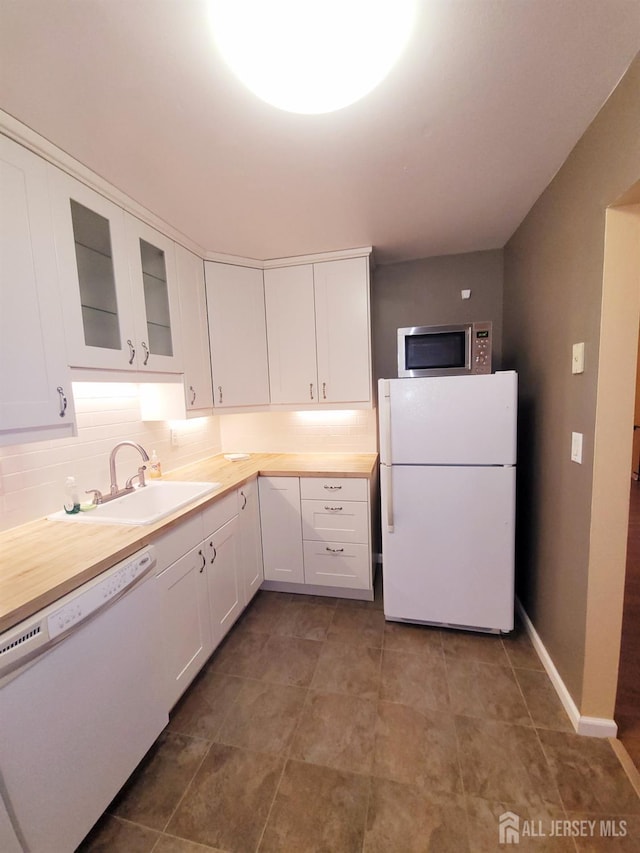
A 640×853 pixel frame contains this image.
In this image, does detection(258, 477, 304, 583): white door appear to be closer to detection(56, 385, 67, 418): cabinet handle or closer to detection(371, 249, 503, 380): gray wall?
detection(371, 249, 503, 380): gray wall

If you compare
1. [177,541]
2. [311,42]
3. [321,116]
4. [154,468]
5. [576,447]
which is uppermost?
[321,116]

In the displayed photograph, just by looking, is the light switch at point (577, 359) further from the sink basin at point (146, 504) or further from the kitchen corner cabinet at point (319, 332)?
the sink basin at point (146, 504)

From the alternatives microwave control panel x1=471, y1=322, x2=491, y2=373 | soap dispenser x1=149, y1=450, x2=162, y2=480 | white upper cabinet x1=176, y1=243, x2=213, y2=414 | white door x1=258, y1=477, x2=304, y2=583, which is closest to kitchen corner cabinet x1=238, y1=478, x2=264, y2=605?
white door x1=258, y1=477, x2=304, y2=583

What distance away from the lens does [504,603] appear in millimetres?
1869

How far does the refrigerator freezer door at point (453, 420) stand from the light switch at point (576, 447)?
1.07ft

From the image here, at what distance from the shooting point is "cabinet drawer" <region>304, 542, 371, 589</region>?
2285 mm

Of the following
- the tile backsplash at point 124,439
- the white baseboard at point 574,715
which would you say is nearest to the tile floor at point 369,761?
the white baseboard at point 574,715

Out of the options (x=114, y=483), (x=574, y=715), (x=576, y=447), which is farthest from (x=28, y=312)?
(x=574, y=715)

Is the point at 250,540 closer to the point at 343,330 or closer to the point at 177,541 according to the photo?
the point at 177,541

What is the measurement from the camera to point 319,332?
8.10 ft

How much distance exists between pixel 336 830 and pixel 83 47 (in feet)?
8.19

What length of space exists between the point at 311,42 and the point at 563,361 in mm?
1492

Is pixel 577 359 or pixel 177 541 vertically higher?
pixel 577 359

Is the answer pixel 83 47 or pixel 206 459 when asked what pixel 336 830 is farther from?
pixel 83 47
